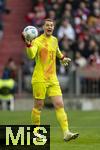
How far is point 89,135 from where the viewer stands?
48.6 ft

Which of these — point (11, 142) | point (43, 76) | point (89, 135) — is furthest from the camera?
point (89, 135)

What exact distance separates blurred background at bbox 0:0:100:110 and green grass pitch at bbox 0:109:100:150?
3.43 meters

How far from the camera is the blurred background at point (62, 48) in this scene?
2522 centimetres

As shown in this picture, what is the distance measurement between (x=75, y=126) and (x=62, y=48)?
871 centimetres

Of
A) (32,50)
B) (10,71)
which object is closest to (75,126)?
(32,50)

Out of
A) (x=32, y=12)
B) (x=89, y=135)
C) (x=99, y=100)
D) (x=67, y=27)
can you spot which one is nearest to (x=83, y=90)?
(x=99, y=100)

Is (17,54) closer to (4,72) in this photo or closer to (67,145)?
(4,72)

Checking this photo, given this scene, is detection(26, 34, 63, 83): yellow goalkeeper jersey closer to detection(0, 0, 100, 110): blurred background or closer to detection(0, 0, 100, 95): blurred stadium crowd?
detection(0, 0, 100, 110): blurred background

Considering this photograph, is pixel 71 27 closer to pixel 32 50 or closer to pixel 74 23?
pixel 74 23

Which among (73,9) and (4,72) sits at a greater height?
(73,9)

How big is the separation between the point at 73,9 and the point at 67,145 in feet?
48.5
